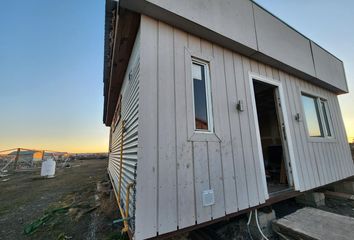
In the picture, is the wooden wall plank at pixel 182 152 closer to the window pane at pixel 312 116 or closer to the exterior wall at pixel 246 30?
the exterior wall at pixel 246 30

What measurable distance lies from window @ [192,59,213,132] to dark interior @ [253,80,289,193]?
8.14 ft

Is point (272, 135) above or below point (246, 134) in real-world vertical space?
above

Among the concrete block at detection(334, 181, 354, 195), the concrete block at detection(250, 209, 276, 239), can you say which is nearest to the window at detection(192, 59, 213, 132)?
the concrete block at detection(250, 209, 276, 239)

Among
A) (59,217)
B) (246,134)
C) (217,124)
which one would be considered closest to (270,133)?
(246,134)

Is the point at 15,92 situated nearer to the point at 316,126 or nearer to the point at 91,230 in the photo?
the point at 91,230

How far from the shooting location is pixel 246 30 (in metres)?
2.62

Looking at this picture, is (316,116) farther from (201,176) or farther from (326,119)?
(201,176)

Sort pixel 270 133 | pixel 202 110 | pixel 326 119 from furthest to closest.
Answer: pixel 270 133 → pixel 326 119 → pixel 202 110

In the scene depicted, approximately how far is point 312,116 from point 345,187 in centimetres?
241

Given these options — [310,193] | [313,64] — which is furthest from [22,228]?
[313,64]

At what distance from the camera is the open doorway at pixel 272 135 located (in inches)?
126

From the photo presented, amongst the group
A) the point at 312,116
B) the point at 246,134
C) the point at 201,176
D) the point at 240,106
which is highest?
the point at 312,116

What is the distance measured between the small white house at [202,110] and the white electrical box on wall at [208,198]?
11 millimetres

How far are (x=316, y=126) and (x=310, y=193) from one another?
182 cm
